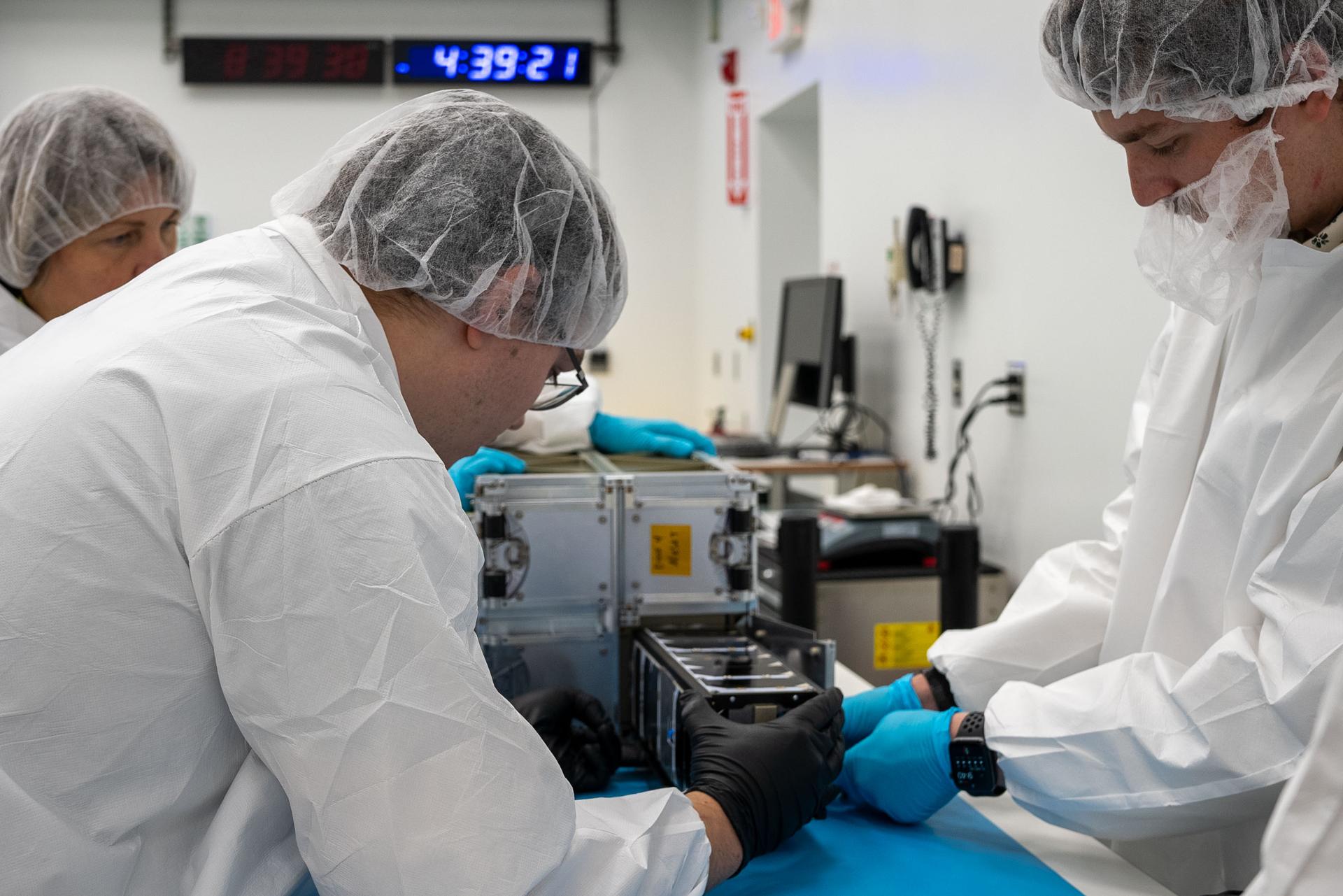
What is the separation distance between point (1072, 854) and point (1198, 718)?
0.81 feet

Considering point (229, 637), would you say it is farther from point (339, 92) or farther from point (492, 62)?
point (339, 92)

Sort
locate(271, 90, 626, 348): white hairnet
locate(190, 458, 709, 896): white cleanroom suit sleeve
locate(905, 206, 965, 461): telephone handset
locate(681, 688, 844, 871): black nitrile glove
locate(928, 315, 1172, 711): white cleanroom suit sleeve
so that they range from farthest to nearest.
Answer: locate(905, 206, 965, 461): telephone handset < locate(928, 315, 1172, 711): white cleanroom suit sleeve < locate(681, 688, 844, 871): black nitrile glove < locate(271, 90, 626, 348): white hairnet < locate(190, 458, 709, 896): white cleanroom suit sleeve

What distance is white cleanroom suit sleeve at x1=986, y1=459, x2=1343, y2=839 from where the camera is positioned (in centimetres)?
100

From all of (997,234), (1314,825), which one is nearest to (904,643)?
(997,234)

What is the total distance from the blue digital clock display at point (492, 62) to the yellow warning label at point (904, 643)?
4.04m

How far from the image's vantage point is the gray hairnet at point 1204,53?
102 cm

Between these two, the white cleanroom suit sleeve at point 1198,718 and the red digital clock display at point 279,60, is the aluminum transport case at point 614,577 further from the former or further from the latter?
the red digital clock display at point 279,60

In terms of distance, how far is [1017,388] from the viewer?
8.81ft

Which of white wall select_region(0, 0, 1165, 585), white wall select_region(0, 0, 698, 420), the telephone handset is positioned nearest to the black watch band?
white wall select_region(0, 0, 1165, 585)

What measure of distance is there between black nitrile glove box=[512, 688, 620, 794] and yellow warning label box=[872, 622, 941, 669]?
118 cm

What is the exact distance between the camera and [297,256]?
963 mm

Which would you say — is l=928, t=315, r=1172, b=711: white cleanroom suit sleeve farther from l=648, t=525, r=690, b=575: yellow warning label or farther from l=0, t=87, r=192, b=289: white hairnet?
l=0, t=87, r=192, b=289: white hairnet

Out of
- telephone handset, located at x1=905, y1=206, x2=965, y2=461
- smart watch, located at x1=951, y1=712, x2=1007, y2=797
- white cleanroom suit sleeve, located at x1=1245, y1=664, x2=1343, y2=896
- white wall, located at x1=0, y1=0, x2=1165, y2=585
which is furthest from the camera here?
telephone handset, located at x1=905, y1=206, x2=965, y2=461

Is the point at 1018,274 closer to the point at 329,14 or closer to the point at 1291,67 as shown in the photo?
the point at 1291,67
